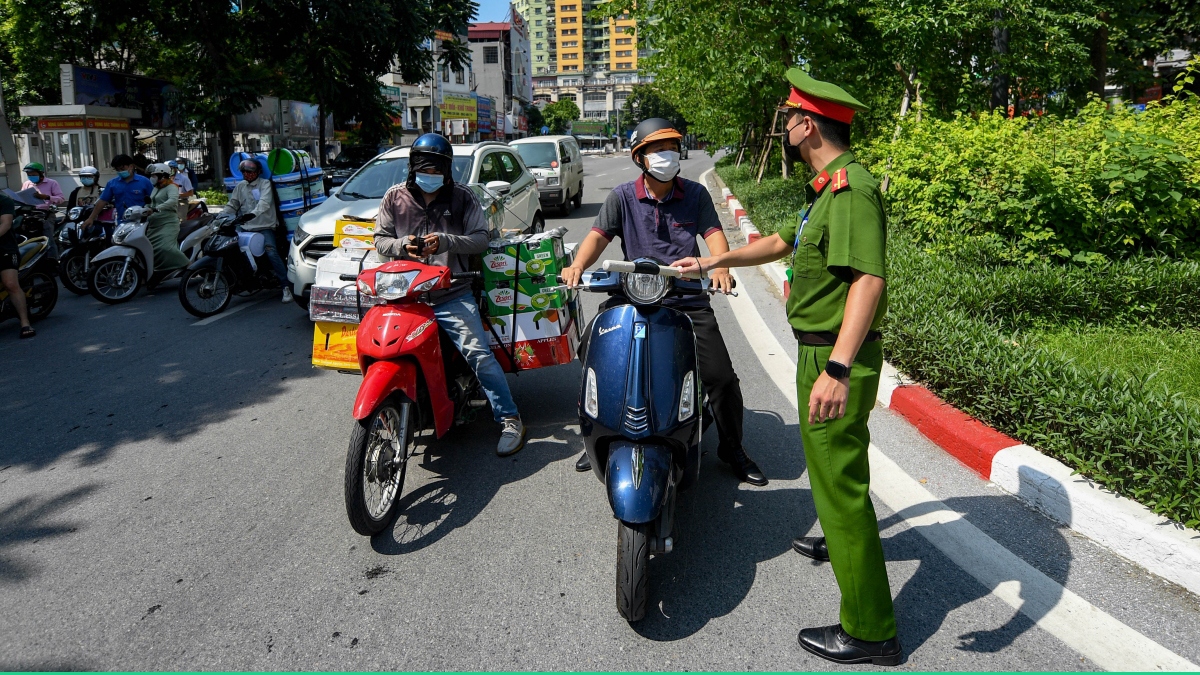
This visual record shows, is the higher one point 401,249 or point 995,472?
point 401,249

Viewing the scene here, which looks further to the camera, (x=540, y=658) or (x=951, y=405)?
(x=951, y=405)

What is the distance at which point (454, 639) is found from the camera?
2963 millimetres

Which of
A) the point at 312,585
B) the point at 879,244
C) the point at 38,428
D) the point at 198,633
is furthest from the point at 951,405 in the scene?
the point at 38,428

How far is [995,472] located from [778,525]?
112cm

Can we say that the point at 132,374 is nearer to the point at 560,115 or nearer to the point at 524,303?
the point at 524,303

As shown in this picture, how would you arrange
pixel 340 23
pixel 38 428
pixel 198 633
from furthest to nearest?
pixel 340 23
pixel 38 428
pixel 198 633

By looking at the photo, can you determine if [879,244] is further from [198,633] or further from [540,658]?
[198,633]

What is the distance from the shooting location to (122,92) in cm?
2452

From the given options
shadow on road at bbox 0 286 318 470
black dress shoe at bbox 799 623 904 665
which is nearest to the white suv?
shadow on road at bbox 0 286 318 470

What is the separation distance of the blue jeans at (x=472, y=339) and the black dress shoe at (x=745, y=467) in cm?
124

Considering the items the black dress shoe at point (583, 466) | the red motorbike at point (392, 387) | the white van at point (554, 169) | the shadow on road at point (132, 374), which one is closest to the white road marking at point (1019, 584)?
the black dress shoe at point (583, 466)

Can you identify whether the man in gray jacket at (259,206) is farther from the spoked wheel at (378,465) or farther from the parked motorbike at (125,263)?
the spoked wheel at (378,465)

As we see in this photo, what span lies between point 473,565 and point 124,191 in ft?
29.1

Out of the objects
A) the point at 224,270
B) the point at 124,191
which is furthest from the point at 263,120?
the point at 224,270
